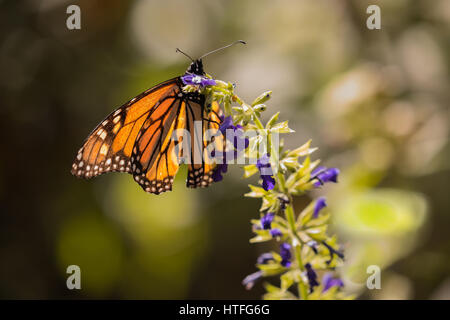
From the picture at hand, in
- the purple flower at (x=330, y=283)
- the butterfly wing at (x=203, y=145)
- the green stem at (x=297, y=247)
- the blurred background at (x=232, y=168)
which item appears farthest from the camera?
the blurred background at (x=232, y=168)

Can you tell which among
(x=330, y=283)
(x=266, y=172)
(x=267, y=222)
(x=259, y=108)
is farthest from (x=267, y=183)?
(x=330, y=283)

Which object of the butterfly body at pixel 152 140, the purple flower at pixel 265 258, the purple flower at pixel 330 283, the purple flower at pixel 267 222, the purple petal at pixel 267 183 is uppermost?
the butterfly body at pixel 152 140

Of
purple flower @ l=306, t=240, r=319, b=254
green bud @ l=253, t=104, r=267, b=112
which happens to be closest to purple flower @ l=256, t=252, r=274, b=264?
purple flower @ l=306, t=240, r=319, b=254

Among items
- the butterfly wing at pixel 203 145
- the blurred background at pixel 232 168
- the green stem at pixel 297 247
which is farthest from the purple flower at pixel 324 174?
the blurred background at pixel 232 168

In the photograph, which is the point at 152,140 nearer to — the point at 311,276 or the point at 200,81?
the point at 200,81

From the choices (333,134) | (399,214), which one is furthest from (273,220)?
(333,134)

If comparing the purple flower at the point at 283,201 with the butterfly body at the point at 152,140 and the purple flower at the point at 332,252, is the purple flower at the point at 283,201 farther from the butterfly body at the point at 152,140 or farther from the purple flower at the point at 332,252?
the butterfly body at the point at 152,140
